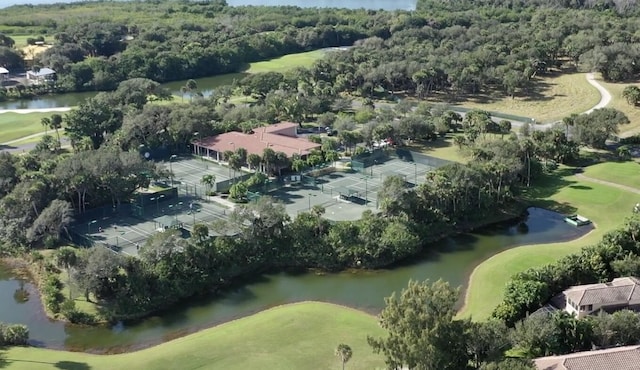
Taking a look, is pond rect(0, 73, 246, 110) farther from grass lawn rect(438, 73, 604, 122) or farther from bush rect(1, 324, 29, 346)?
bush rect(1, 324, 29, 346)

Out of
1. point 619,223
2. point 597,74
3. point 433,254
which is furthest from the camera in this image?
point 597,74

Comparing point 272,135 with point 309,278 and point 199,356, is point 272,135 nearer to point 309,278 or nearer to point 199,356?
point 309,278

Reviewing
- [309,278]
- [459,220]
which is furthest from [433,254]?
[309,278]

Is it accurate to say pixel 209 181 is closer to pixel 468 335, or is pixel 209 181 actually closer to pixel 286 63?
pixel 468 335

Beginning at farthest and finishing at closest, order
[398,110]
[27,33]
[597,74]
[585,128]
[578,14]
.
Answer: [27,33]
[578,14]
[597,74]
[398,110]
[585,128]

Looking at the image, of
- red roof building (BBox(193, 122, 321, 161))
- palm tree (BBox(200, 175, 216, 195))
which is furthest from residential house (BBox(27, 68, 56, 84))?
palm tree (BBox(200, 175, 216, 195))

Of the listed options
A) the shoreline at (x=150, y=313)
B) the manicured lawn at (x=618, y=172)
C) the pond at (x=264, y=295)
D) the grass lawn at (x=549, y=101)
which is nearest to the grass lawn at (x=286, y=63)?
the grass lawn at (x=549, y=101)

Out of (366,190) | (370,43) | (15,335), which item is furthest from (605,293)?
(370,43)
